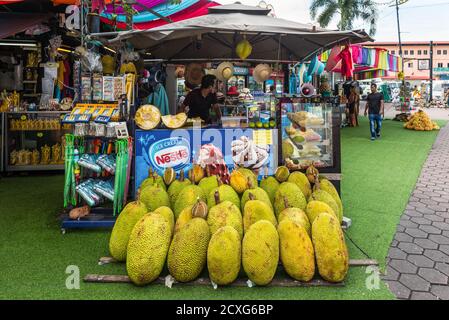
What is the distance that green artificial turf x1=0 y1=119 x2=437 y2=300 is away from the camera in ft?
9.38

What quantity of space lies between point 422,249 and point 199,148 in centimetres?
257

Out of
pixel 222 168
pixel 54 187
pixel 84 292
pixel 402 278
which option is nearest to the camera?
pixel 84 292

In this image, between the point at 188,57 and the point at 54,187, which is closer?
the point at 54,187

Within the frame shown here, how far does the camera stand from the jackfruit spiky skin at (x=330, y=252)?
9.48 feet

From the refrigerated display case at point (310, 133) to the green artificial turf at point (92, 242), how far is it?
2.67ft

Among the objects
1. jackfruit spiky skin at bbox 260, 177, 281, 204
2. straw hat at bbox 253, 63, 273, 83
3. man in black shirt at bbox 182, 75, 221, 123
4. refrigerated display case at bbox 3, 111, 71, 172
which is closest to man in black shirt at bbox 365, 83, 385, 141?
straw hat at bbox 253, 63, 273, 83

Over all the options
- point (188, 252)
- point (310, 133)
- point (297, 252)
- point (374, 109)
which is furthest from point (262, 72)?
point (374, 109)

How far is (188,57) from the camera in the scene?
7.94m

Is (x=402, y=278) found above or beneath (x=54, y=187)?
beneath

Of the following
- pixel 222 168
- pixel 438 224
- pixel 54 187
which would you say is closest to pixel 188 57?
pixel 54 187
